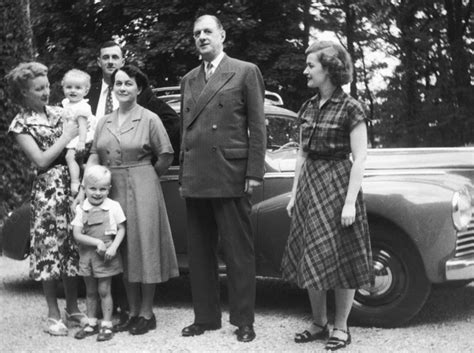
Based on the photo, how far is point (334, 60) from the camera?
13.8 ft

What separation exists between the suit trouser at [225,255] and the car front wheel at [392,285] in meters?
0.83

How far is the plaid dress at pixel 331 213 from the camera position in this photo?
4199mm

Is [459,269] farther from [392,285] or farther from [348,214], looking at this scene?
[348,214]

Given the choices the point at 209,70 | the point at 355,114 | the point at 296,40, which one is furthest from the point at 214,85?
the point at 296,40

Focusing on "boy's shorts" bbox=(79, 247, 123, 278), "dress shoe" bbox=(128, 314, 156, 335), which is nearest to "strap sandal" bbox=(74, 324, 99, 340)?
"dress shoe" bbox=(128, 314, 156, 335)

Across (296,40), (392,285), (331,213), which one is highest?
(296,40)

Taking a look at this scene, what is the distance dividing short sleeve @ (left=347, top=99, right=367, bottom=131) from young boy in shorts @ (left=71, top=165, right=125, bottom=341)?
1.63 metres

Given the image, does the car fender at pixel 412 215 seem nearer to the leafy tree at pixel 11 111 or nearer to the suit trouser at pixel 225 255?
the suit trouser at pixel 225 255

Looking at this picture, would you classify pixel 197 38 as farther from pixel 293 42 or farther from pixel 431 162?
pixel 293 42

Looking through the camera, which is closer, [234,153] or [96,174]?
[234,153]

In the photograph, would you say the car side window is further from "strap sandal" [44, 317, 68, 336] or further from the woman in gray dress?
"strap sandal" [44, 317, 68, 336]

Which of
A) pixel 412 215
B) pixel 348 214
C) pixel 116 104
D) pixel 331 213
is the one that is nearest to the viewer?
pixel 348 214

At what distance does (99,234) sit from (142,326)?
2.26ft

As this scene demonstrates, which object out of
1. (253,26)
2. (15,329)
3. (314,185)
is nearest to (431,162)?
(314,185)
